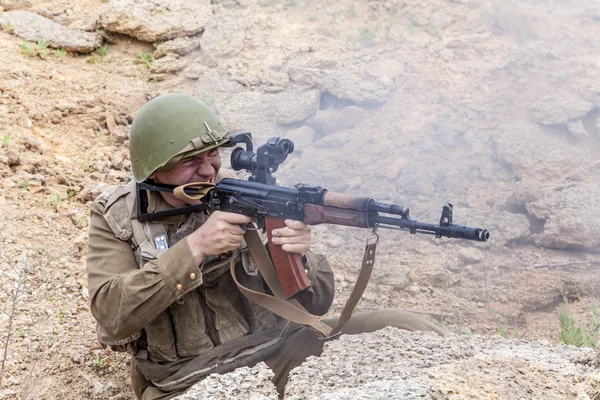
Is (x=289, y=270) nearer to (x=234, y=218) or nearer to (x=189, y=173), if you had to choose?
(x=234, y=218)

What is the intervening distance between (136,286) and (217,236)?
0.43 m

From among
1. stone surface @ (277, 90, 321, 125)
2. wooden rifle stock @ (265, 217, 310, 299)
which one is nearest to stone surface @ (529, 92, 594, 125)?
stone surface @ (277, 90, 321, 125)

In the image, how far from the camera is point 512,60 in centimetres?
670

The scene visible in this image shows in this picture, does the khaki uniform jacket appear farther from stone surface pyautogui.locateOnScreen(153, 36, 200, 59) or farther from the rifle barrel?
stone surface pyautogui.locateOnScreen(153, 36, 200, 59)

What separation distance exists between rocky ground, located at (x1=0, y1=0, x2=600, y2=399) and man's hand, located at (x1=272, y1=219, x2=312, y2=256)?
156 centimetres

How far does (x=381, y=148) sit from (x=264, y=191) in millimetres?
3457

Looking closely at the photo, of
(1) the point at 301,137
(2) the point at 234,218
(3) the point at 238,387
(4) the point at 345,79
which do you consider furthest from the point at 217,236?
(4) the point at 345,79

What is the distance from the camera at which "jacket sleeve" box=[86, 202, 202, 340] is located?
110 inches

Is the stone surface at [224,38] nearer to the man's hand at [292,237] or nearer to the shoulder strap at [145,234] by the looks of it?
the shoulder strap at [145,234]

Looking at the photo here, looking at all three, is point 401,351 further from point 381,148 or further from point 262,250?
point 381,148

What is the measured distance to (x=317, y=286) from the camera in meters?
3.32

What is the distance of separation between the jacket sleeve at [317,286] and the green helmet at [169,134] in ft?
2.59

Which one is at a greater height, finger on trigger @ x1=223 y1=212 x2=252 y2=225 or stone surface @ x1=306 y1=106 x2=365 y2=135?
finger on trigger @ x1=223 y1=212 x2=252 y2=225

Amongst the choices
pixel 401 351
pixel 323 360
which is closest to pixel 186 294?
pixel 323 360
